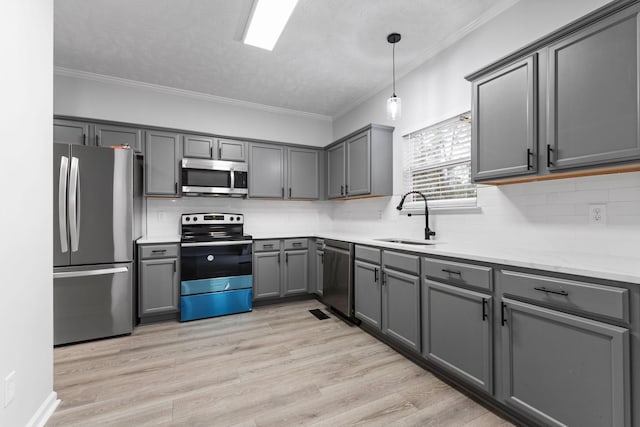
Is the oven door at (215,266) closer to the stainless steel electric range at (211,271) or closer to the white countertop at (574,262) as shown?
the stainless steel electric range at (211,271)

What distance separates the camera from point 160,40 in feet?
9.18

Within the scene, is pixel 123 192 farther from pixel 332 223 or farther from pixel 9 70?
pixel 332 223

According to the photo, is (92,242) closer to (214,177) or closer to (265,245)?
(214,177)

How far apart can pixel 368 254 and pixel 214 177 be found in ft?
7.30

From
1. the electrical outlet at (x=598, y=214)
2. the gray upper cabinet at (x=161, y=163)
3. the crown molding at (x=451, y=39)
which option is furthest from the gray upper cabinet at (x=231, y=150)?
the electrical outlet at (x=598, y=214)

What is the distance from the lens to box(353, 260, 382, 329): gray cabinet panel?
274 centimetres

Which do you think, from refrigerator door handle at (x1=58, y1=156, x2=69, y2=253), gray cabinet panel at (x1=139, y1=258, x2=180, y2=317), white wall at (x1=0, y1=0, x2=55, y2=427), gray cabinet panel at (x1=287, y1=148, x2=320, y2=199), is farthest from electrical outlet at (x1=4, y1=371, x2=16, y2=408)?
gray cabinet panel at (x1=287, y1=148, x2=320, y2=199)

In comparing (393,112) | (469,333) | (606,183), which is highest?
(393,112)

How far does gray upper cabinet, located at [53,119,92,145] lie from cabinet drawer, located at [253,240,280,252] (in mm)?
2165

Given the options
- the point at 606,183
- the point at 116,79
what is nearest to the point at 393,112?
the point at 606,183

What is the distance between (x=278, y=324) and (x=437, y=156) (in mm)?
2489

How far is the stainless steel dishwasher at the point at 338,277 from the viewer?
3.15 metres

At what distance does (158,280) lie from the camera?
3219mm

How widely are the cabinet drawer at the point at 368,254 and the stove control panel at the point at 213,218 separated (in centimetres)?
187
